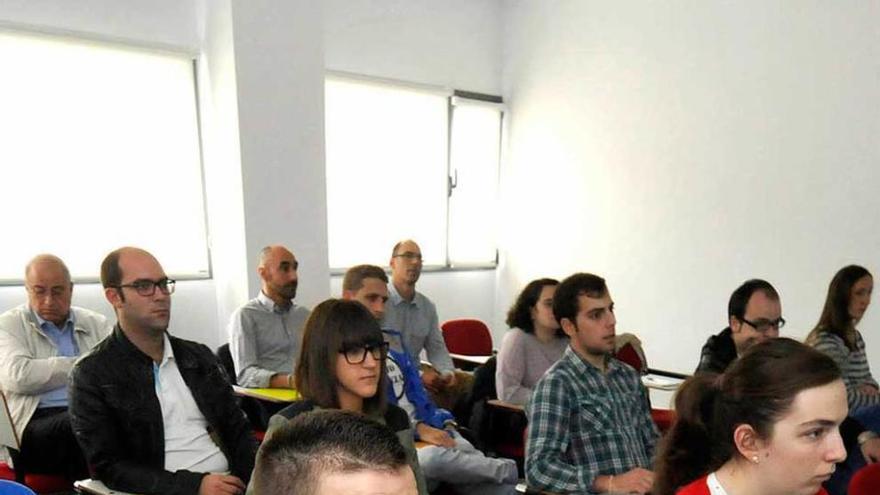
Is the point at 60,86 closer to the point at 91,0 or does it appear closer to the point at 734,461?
the point at 91,0

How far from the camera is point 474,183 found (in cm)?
570

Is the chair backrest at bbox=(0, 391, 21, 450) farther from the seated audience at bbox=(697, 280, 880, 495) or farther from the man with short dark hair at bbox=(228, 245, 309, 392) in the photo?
the seated audience at bbox=(697, 280, 880, 495)

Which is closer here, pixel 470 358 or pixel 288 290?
pixel 288 290

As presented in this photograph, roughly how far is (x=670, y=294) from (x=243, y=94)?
3.15m

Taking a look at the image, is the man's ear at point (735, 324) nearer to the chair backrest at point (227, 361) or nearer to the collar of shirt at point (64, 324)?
the chair backrest at point (227, 361)

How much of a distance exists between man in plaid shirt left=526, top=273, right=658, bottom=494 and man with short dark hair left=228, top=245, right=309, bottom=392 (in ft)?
5.16

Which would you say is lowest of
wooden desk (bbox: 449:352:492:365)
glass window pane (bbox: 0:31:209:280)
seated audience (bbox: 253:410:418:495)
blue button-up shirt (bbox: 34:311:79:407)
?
wooden desk (bbox: 449:352:492:365)

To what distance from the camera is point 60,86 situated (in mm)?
3637

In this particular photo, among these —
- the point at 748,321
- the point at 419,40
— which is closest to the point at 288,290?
the point at 748,321

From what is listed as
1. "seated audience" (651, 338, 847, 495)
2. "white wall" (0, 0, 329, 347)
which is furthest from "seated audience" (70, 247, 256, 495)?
"white wall" (0, 0, 329, 347)

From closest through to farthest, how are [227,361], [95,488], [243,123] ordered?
[95,488]
[227,361]
[243,123]

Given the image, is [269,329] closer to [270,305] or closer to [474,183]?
[270,305]

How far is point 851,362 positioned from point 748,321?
2.61 feet

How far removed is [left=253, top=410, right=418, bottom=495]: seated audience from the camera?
30.7 inches
